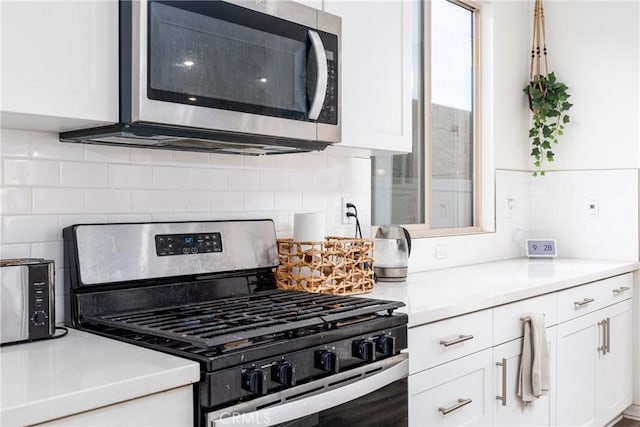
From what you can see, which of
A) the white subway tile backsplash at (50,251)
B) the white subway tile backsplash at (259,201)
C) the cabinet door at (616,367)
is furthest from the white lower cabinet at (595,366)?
the white subway tile backsplash at (50,251)

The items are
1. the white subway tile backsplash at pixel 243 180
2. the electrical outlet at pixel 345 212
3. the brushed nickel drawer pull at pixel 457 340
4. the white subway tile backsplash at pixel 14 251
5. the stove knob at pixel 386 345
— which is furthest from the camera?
the electrical outlet at pixel 345 212

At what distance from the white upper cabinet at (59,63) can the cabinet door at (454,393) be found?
1225mm

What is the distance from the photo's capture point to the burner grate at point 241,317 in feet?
4.84

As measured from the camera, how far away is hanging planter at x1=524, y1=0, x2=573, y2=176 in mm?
3900

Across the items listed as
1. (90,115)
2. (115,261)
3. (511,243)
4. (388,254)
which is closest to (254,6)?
(90,115)

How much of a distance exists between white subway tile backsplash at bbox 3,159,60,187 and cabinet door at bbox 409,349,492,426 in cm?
120

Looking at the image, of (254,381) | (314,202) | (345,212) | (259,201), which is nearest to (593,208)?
(345,212)

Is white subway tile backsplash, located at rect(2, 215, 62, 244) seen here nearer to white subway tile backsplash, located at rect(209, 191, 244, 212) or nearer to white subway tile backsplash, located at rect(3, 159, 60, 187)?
white subway tile backsplash, located at rect(3, 159, 60, 187)

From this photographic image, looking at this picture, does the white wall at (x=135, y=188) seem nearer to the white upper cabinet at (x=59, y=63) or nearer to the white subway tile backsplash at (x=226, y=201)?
the white subway tile backsplash at (x=226, y=201)

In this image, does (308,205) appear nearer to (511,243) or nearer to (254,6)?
(254,6)

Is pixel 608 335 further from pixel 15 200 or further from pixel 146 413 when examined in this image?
pixel 15 200

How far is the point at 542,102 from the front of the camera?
3.91m

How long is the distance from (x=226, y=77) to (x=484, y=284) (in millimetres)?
1477

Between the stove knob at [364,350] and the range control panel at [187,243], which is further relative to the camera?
the range control panel at [187,243]
